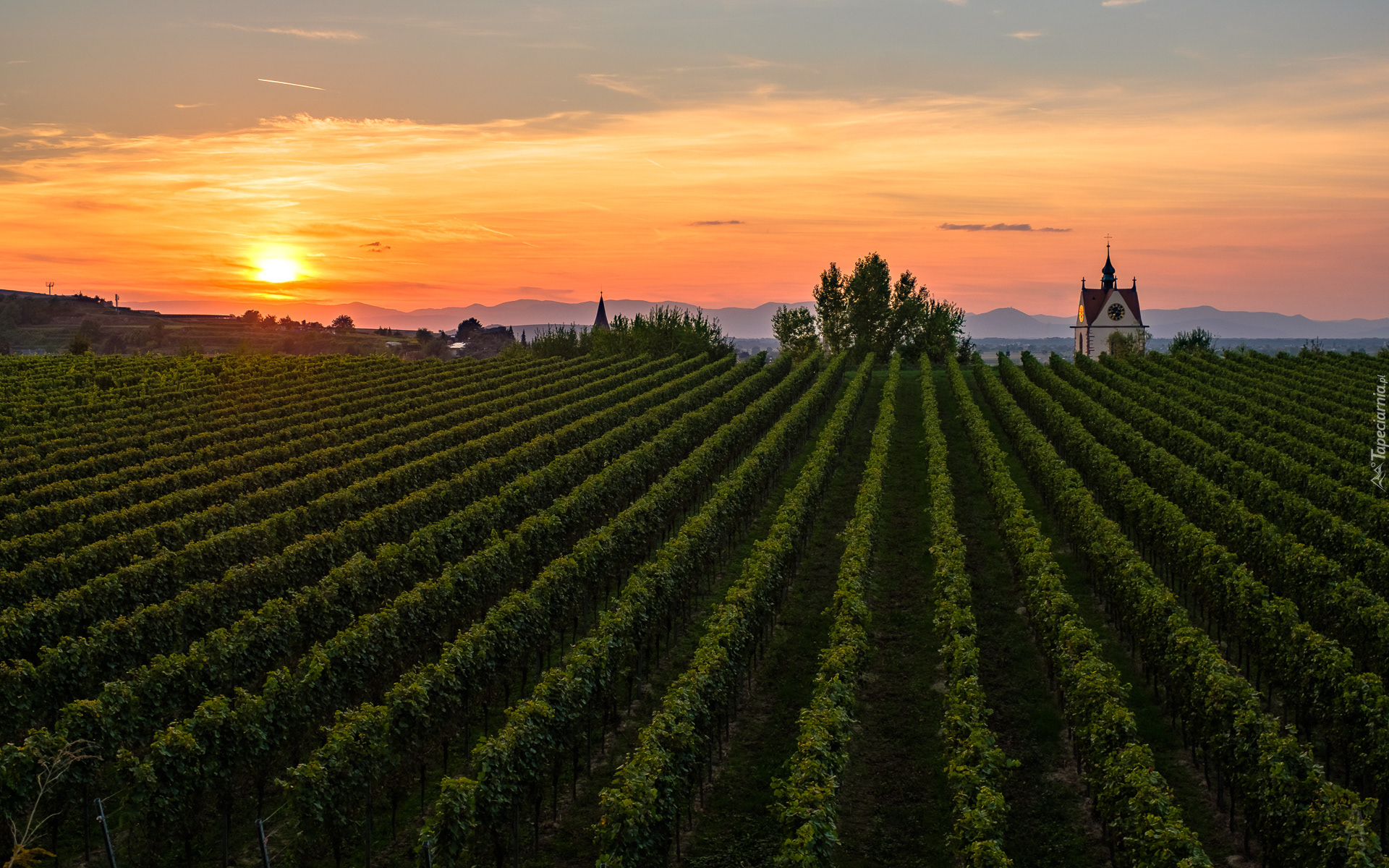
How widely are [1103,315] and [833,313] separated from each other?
39.0 meters

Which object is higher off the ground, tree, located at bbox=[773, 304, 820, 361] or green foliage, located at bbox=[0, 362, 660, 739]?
tree, located at bbox=[773, 304, 820, 361]

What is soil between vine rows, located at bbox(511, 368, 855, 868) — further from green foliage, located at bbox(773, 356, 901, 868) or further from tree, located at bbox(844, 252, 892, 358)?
tree, located at bbox(844, 252, 892, 358)

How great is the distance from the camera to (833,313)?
12381 centimetres

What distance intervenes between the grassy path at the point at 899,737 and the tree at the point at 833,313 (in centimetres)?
9596

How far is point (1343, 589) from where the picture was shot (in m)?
18.5

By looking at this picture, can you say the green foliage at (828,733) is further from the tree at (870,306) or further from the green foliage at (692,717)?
the tree at (870,306)

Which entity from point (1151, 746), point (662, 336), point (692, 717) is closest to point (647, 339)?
point (662, 336)

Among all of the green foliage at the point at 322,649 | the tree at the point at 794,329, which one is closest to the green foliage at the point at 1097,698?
the green foliage at the point at 322,649

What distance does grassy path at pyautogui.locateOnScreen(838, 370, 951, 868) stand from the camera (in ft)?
46.6

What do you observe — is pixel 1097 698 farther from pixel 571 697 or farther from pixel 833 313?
pixel 833 313

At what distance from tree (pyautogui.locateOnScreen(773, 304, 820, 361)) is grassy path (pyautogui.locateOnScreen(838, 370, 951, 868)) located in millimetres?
93037

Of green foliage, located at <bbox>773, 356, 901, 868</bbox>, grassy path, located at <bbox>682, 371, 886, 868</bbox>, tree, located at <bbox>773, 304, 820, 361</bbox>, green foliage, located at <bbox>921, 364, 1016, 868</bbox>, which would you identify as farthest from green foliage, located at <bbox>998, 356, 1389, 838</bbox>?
tree, located at <bbox>773, 304, 820, 361</bbox>

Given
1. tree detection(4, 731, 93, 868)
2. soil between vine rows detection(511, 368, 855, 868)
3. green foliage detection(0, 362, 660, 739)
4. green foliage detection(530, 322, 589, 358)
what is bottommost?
Answer: soil between vine rows detection(511, 368, 855, 868)

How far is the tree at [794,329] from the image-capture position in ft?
395
